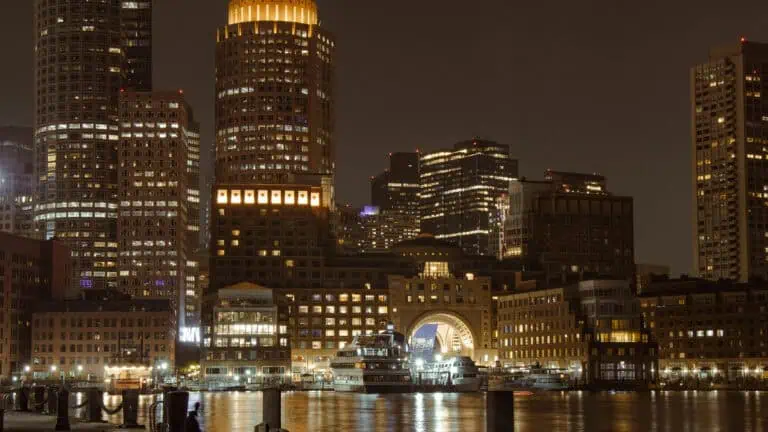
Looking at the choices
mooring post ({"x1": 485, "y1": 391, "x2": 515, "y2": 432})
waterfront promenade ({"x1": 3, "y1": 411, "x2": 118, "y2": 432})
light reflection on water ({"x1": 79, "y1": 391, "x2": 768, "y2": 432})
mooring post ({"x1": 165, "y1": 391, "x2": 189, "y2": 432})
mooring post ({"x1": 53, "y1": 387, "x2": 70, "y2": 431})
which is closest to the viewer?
mooring post ({"x1": 485, "y1": 391, "x2": 515, "y2": 432})

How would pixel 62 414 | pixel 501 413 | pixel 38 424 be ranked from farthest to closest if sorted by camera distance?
1. pixel 38 424
2. pixel 62 414
3. pixel 501 413

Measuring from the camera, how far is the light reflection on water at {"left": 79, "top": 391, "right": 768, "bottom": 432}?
115875 millimetres

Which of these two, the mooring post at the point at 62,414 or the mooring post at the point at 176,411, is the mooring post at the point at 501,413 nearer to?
the mooring post at the point at 176,411

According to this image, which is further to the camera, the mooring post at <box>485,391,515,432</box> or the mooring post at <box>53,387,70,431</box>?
the mooring post at <box>53,387,70,431</box>

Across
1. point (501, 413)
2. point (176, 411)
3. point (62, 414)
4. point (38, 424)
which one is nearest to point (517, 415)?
point (38, 424)

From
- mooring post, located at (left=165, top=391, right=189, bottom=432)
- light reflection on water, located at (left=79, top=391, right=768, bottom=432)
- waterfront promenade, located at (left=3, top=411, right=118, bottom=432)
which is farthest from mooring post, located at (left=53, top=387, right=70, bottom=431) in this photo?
light reflection on water, located at (left=79, top=391, right=768, bottom=432)

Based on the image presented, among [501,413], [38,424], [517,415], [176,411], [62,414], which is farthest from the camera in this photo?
[517,415]

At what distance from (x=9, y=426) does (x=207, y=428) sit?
30619 millimetres

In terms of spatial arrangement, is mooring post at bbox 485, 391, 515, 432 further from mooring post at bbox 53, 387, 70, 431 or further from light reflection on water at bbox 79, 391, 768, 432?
light reflection on water at bbox 79, 391, 768, 432

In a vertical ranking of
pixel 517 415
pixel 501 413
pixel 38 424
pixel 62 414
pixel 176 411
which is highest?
pixel 501 413

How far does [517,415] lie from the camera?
456ft

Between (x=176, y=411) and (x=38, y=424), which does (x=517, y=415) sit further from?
(x=176, y=411)

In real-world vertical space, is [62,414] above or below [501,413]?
below

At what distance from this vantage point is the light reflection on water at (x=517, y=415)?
116 m
